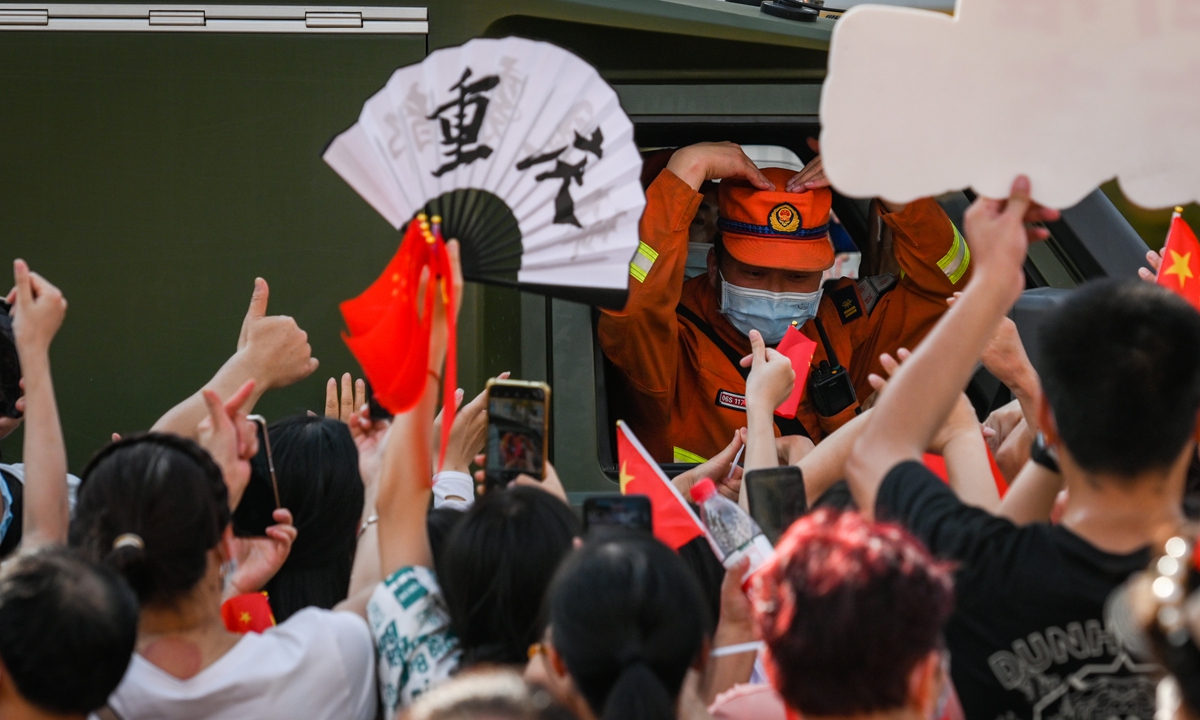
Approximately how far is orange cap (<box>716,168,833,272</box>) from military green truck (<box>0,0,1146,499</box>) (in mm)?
669

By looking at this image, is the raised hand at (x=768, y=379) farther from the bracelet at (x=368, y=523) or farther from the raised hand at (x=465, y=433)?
the bracelet at (x=368, y=523)

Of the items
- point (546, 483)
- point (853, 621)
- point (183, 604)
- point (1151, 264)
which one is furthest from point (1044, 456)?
point (1151, 264)

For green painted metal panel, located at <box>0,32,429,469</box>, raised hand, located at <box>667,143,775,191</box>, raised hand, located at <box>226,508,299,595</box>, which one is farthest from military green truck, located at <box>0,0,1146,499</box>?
raised hand, located at <box>226,508,299,595</box>

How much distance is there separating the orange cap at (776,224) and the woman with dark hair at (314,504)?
137 centimetres

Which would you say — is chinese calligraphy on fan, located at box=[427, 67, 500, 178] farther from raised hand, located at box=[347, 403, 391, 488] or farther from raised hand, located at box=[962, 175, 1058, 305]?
raised hand, located at box=[962, 175, 1058, 305]

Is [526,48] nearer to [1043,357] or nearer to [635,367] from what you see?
[1043,357]

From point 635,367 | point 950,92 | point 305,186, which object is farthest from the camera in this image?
point 635,367

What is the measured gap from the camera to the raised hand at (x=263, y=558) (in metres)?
1.99

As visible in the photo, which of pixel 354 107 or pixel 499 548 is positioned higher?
pixel 354 107

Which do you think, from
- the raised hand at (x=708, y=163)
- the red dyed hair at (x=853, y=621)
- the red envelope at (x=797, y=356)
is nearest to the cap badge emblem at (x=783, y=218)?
the raised hand at (x=708, y=163)

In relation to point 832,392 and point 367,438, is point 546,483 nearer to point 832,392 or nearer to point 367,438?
point 367,438

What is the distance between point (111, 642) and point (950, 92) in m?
1.28

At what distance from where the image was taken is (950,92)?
176 centimetres

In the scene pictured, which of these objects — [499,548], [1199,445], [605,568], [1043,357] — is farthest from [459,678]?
[1199,445]
